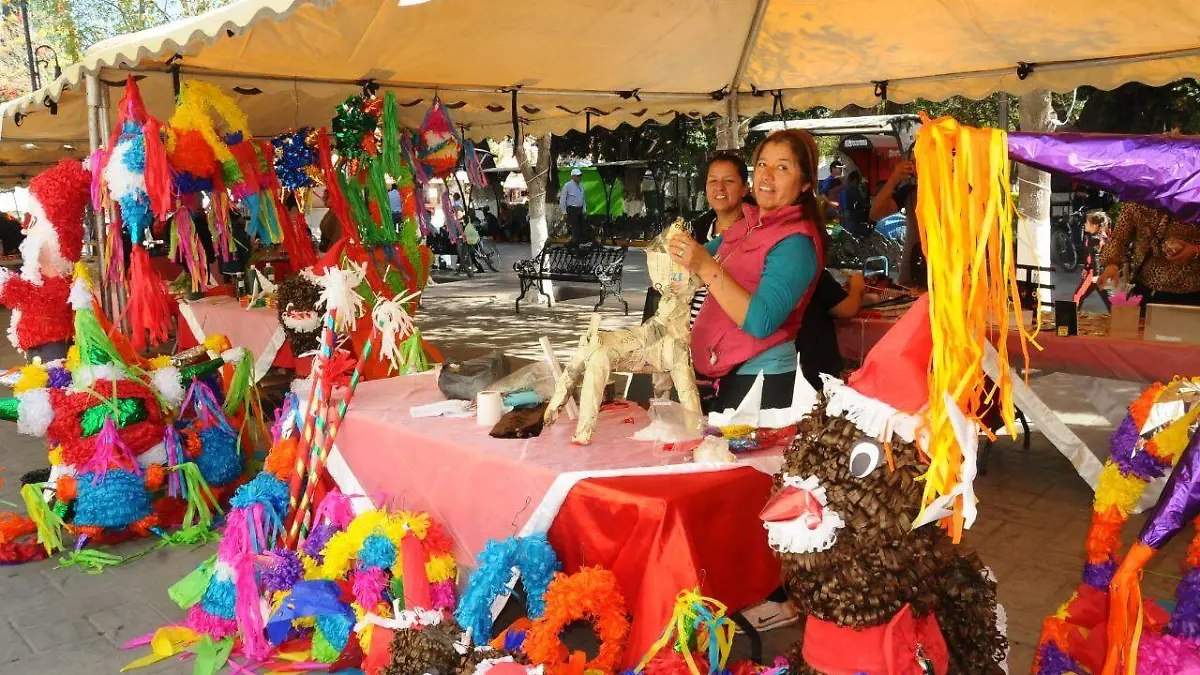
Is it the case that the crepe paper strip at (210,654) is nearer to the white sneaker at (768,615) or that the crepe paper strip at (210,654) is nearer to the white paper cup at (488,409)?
the white paper cup at (488,409)

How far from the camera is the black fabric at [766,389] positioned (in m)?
2.48

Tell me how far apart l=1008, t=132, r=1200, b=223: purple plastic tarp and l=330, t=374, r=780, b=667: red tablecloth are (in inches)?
37.8

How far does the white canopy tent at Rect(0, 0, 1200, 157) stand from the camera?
3826 millimetres

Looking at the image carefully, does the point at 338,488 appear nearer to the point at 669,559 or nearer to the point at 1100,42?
the point at 669,559

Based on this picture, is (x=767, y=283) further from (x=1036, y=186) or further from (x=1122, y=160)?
(x=1036, y=186)

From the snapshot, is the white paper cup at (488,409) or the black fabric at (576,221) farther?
the black fabric at (576,221)

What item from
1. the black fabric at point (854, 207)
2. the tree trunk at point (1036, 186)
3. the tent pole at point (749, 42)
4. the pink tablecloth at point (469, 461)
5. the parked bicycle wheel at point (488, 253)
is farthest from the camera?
the parked bicycle wheel at point (488, 253)

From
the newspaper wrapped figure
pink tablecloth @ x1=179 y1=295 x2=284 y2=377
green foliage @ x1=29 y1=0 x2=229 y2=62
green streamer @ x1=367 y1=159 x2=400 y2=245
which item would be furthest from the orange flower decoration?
green foliage @ x1=29 y1=0 x2=229 y2=62

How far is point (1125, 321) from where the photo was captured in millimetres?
3947

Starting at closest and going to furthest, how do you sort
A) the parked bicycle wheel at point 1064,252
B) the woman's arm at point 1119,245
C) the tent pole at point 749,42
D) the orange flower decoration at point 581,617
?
→ 1. the orange flower decoration at point 581,617
2. the woman's arm at point 1119,245
3. the tent pole at point 749,42
4. the parked bicycle wheel at point 1064,252

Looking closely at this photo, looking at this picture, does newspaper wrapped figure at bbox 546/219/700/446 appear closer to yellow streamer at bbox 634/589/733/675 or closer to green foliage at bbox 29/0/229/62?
yellow streamer at bbox 634/589/733/675

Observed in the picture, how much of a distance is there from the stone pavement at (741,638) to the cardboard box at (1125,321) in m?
0.84

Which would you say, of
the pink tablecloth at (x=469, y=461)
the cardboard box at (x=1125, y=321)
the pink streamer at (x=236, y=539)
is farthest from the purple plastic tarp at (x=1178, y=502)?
the cardboard box at (x=1125, y=321)

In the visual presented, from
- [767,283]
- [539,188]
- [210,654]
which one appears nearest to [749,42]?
[767,283]
